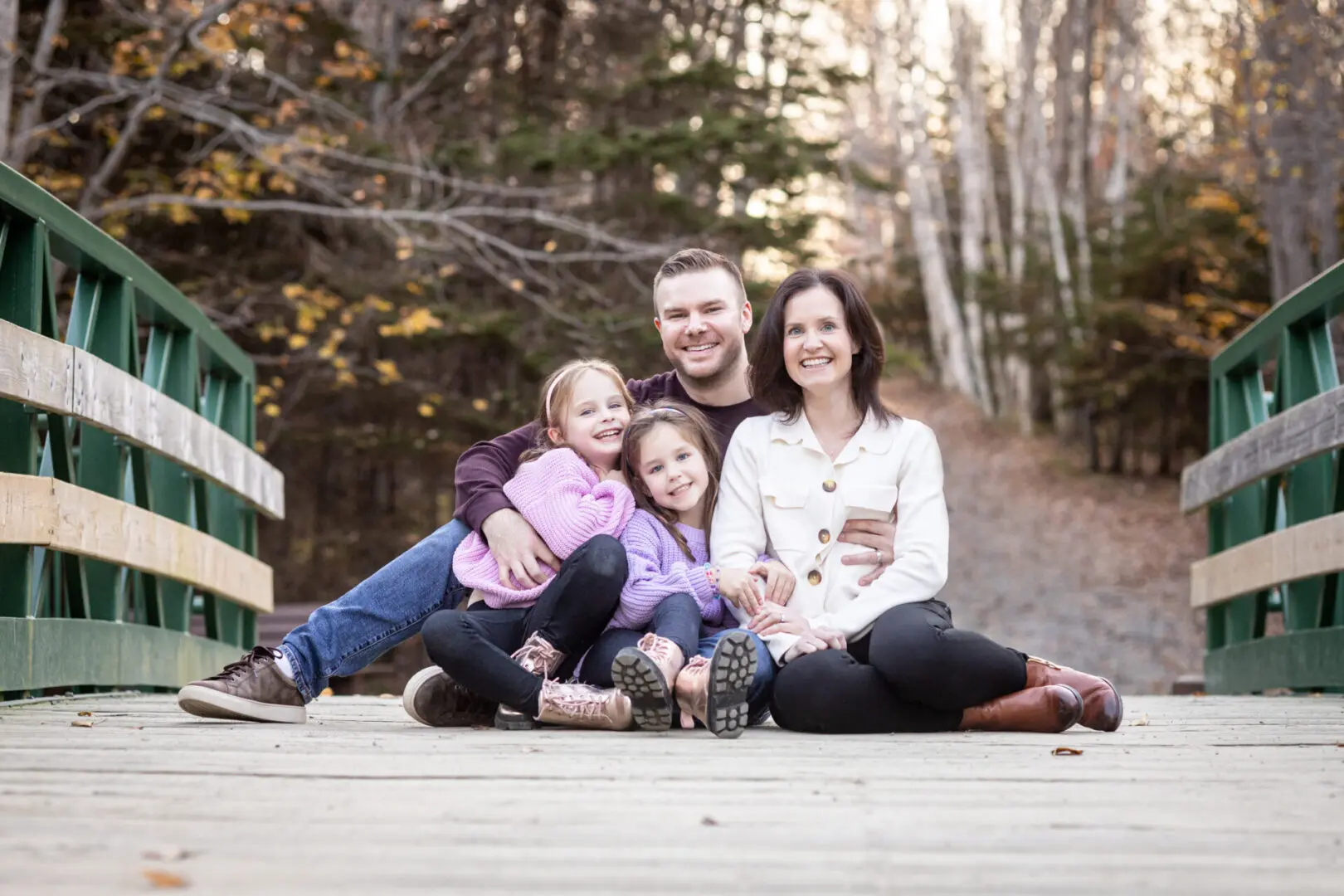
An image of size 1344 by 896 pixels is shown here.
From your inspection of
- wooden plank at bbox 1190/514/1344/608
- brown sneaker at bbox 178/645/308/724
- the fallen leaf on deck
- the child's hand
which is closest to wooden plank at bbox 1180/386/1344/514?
wooden plank at bbox 1190/514/1344/608

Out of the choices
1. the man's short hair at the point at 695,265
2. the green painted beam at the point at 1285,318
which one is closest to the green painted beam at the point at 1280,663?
Answer: the green painted beam at the point at 1285,318

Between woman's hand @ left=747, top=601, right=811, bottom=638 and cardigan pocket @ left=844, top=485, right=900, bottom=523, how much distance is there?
329 mm

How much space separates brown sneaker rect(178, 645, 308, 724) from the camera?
3553mm

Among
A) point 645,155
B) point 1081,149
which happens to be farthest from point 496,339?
point 1081,149

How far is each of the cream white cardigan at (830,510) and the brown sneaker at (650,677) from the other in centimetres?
34

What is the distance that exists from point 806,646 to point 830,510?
0.39 meters

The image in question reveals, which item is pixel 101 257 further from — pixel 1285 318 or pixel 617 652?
pixel 1285 318

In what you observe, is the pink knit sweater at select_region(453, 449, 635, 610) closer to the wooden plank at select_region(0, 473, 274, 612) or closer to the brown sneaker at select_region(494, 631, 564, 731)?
the brown sneaker at select_region(494, 631, 564, 731)

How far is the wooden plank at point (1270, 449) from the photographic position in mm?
4508

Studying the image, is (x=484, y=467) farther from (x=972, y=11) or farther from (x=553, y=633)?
(x=972, y=11)

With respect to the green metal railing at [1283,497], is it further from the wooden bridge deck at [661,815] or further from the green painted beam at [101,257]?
the green painted beam at [101,257]

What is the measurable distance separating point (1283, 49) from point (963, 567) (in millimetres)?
6827

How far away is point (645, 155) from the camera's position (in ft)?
37.6

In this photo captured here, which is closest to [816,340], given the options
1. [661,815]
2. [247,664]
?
[247,664]
